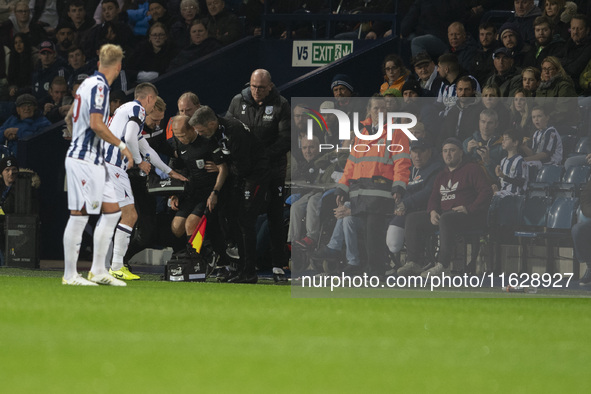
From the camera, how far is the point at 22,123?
17.7 metres

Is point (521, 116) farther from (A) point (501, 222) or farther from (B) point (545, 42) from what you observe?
(B) point (545, 42)

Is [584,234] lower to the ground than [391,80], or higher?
lower

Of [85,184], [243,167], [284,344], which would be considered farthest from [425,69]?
[284,344]

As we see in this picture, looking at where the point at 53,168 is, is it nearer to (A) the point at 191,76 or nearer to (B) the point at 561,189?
(A) the point at 191,76

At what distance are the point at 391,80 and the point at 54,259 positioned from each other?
5702 millimetres

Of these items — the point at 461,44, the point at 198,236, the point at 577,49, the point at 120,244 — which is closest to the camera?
the point at 120,244

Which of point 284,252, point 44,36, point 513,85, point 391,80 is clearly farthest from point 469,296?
point 44,36

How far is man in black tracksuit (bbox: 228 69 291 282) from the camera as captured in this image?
12.1 m

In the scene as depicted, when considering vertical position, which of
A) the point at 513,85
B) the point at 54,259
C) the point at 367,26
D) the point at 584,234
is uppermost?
the point at 367,26

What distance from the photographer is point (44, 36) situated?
20594mm

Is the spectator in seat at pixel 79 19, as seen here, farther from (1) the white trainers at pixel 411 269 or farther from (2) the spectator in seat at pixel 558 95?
(1) the white trainers at pixel 411 269

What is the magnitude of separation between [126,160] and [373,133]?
9.77ft

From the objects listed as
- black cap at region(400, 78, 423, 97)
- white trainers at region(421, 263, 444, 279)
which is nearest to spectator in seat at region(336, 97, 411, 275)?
white trainers at region(421, 263, 444, 279)

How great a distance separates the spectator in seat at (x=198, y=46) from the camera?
17703 millimetres
